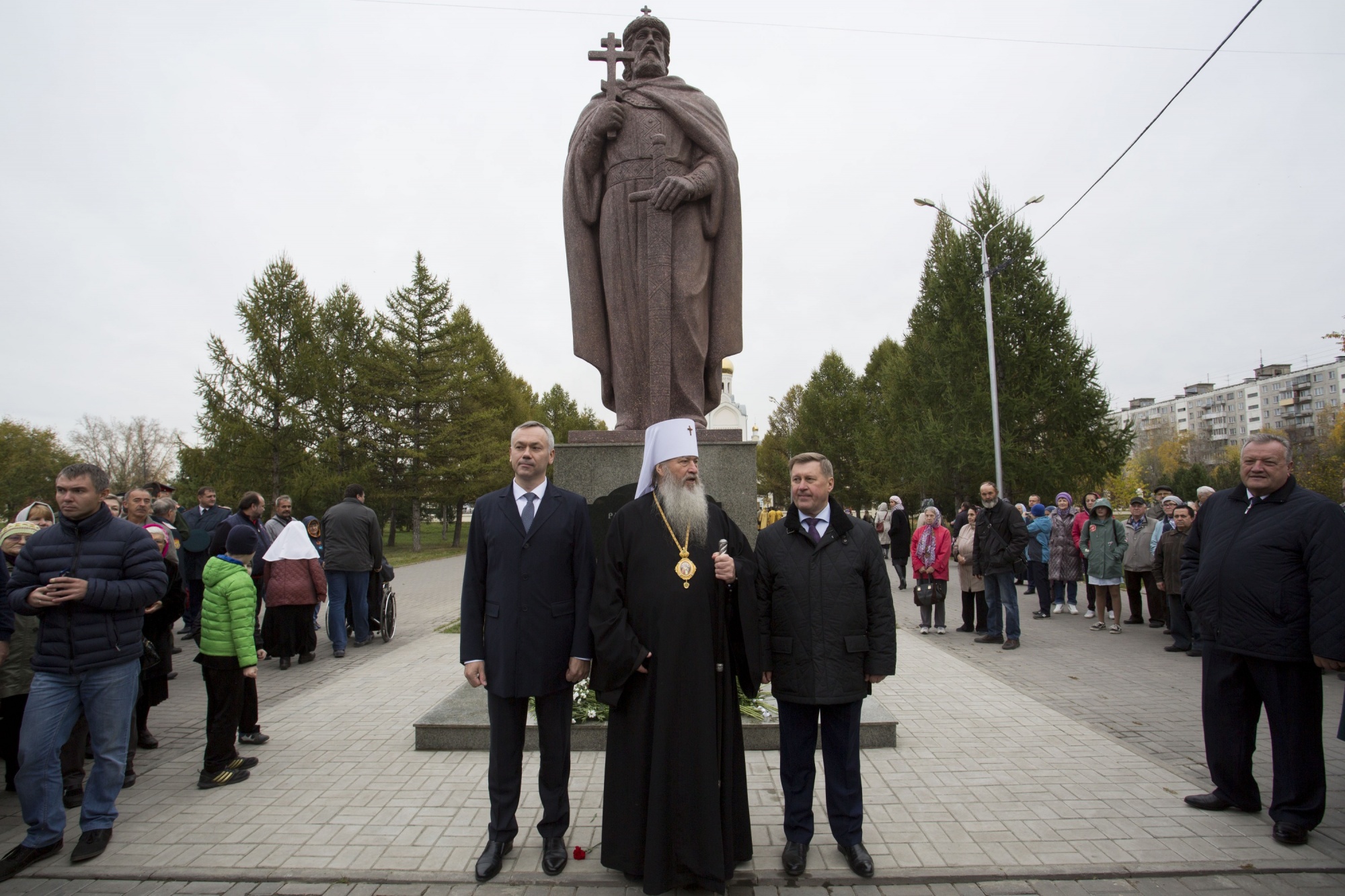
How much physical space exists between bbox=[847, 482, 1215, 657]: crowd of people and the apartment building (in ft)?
241

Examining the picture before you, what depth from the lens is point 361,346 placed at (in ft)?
114

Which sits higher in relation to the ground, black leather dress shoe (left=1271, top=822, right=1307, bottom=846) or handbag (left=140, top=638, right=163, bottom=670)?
handbag (left=140, top=638, right=163, bottom=670)

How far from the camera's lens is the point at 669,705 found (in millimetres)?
3137

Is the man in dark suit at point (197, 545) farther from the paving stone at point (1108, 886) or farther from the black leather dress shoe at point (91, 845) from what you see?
the paving stone at point (1108, 886)

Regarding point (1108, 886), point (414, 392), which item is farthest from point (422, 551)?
point (1108, 886)

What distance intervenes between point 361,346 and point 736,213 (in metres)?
32.5

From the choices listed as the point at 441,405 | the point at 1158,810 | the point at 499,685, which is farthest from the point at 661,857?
the point at 441,405

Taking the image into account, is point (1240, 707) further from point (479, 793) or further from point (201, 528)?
point (201, 528)

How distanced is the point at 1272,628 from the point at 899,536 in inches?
470

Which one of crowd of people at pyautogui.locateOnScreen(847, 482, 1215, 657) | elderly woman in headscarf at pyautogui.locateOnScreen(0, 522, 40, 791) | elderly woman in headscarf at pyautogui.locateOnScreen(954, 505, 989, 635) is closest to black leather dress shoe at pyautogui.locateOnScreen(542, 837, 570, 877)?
elderly woman in headscarf at pyautogui.locateOnScreen(0, 522, 40, 791)

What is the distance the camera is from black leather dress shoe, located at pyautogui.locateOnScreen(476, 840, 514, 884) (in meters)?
3.31

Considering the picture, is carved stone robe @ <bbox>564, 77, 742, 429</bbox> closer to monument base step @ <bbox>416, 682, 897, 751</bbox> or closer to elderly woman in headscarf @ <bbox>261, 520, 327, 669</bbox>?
monument base step @ <bbox>416, 682, 897, 751</bbox>

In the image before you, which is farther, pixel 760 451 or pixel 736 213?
Answer: pixel 760 451

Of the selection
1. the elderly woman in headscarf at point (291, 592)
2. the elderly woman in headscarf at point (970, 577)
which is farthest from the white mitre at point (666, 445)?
the elderly woman in headscarf at point (970, 577)
